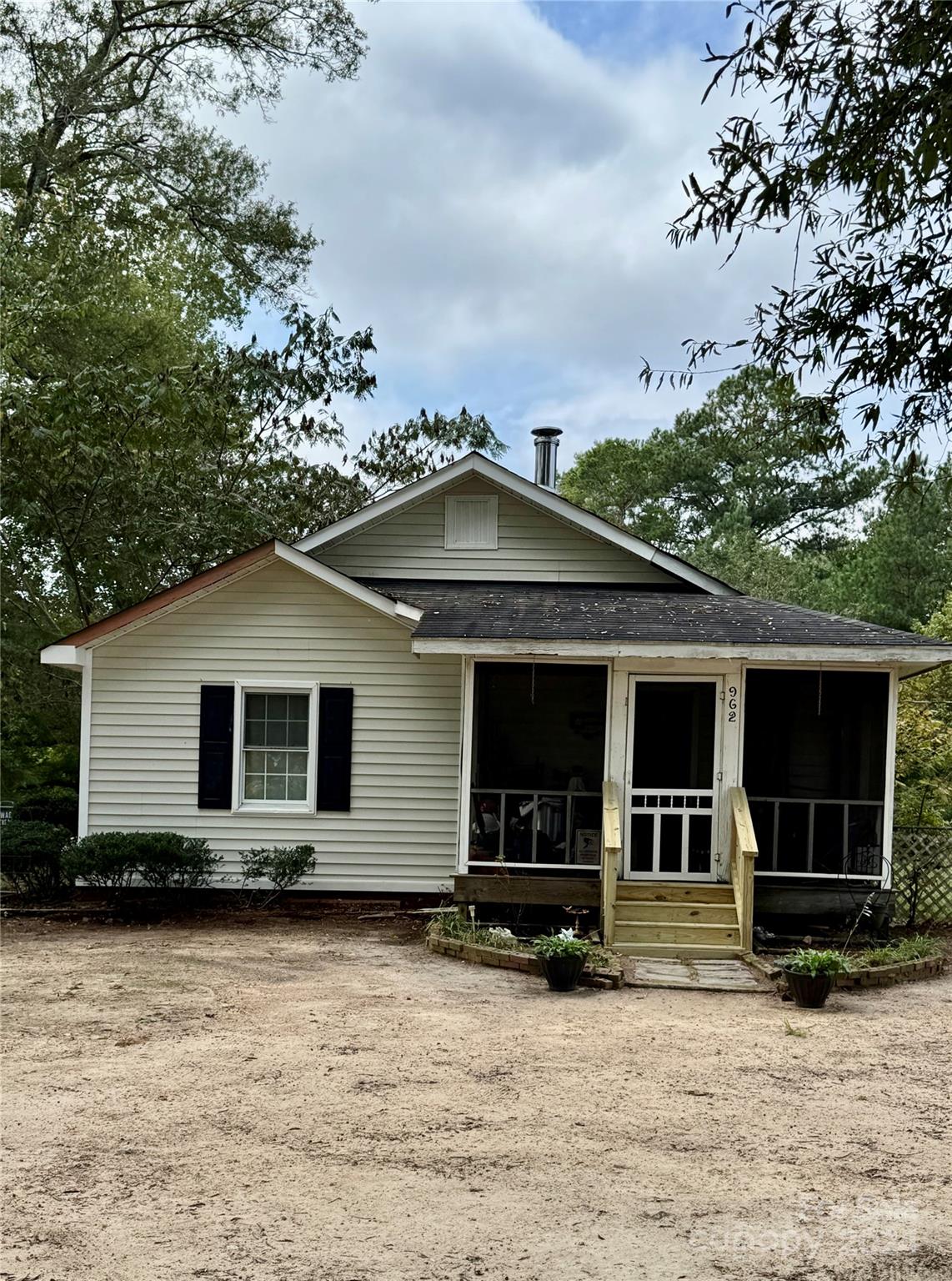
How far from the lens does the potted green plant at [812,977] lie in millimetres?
9453

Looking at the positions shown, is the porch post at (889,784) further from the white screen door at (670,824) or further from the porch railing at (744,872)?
the white screen door at (670,824)

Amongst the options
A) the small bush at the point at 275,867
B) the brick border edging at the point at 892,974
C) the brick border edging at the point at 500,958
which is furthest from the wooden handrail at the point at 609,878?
the small bush at the point at 275,867

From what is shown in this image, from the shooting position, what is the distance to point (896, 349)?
5230 mm

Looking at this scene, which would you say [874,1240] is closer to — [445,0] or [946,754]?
[445,0]

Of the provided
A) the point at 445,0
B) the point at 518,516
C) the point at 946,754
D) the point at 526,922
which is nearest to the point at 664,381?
the point at 445,0

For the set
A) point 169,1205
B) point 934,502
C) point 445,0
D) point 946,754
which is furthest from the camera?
point 934,502

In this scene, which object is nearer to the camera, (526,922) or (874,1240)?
(874,1240)

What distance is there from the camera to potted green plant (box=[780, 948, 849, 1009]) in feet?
31.0

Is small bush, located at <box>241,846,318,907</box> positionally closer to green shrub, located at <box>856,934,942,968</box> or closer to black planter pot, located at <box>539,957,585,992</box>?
black planter pot, located at <box>539,957,585,992</box>

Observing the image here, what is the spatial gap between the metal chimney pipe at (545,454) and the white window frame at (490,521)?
2.68 metres

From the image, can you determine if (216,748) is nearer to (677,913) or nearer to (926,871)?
(677,913)

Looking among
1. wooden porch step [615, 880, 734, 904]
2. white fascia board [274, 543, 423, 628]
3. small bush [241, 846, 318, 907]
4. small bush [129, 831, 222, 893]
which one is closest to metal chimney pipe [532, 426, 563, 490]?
white fascia board [274, 543, 423, 628]

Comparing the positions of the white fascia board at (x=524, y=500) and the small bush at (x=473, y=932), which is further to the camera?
the white fascia board at (x=524, y=500)

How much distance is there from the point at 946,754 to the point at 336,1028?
12288 millimetres
